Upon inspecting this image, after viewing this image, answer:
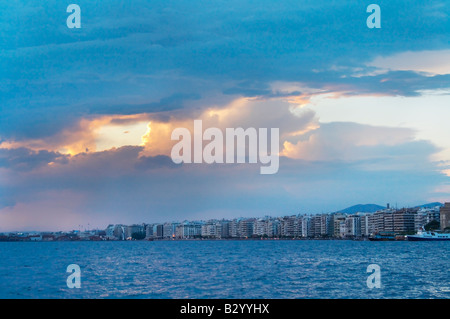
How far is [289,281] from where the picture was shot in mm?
42312
